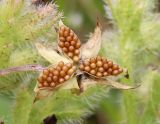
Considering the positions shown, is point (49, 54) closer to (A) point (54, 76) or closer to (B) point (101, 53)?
(A) point (54, 76)

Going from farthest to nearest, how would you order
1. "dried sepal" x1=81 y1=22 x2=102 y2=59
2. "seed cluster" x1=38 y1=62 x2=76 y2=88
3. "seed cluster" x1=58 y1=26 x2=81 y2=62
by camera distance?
"dried sepal" x1=81 y1=22 x2=102 y2=59 < "seed cluster" x1=58 y1=26 x2=81 y2=62 < "seed cluster" x1=38 y1=62 x2=76 y2=88

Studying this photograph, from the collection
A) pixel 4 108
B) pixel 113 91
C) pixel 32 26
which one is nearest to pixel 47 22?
pixel 32 26

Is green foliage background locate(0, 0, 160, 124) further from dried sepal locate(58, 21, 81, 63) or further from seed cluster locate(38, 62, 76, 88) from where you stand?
seed cluster locate(38, 62, 76, 88)

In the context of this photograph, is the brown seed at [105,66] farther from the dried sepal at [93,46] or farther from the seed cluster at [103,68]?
the dried sepal at [93,46]

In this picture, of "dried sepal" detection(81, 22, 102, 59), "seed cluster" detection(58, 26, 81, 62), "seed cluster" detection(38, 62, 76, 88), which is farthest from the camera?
"dried sepal" detection(81, 22, 102, 59)

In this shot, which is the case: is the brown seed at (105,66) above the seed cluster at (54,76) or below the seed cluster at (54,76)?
above

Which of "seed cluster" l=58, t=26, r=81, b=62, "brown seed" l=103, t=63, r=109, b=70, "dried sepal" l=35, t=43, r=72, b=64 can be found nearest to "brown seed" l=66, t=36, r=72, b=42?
"seed cluster" l=58, t=26, r=81, b=62

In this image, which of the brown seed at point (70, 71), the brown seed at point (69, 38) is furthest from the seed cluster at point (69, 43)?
the brown seed at point (70, 71)

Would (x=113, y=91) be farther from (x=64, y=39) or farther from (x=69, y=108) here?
(x=64, y=39)

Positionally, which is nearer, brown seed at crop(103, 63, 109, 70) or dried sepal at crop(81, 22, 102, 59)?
brown seed at crop(103, 63, 109, 70)
